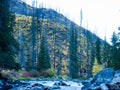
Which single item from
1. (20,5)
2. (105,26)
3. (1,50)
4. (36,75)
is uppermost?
(20,5)

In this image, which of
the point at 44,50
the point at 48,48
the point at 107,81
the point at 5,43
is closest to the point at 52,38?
the point at 48,48

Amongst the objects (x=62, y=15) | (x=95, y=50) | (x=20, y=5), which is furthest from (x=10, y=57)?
(x=62, y=15)

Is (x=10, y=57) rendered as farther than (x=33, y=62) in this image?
No

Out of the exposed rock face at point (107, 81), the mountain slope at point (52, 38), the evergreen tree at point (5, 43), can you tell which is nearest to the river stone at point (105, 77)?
the exposed rock face at point (107, 81)

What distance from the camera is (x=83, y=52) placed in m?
136

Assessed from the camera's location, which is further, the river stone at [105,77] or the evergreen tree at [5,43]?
the evergreen tree at [5,43]

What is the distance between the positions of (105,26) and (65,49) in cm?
1974

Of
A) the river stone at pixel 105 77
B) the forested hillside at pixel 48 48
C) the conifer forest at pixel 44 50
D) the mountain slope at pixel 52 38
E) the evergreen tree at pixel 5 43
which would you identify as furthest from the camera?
the mountain slope at pixel 52 38

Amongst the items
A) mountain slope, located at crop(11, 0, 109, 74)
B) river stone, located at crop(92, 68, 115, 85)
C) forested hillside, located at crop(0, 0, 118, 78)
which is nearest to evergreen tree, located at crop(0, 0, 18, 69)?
forested hillside, located at crop(0, 0, 118, 78)

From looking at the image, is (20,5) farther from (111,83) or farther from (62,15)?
(111,83)

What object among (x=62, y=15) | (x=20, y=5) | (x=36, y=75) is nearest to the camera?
(x=36, y=75)

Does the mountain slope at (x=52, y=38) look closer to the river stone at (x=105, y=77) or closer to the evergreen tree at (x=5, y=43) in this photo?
the evergreen tree at (x=5, y=43)

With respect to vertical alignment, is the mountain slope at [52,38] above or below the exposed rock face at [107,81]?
above

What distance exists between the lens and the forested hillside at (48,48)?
3744cm
